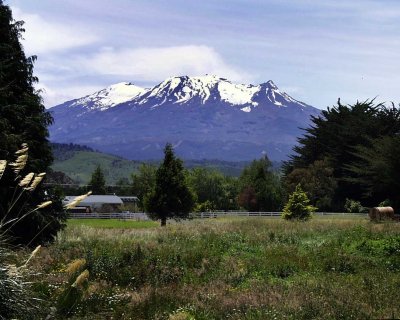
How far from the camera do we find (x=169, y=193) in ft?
144

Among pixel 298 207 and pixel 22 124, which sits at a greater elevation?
pixel 22 124

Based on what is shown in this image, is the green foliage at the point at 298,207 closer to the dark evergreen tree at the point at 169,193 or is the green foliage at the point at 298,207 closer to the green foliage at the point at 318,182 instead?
the dark evergreen tree at the point at 169,193

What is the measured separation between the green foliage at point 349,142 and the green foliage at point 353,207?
1520mm

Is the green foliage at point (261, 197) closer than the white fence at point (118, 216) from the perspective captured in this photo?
No

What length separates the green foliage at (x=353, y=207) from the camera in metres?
58.6

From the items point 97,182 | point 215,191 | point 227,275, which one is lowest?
point 227,275

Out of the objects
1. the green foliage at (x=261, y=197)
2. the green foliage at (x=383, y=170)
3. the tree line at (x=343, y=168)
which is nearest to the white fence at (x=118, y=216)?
the tree line at (x=343, y=168)

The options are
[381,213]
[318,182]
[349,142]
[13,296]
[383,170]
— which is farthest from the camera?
[349,142]

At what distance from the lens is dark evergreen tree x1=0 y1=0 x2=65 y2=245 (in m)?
18.2

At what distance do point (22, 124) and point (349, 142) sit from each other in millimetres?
54256

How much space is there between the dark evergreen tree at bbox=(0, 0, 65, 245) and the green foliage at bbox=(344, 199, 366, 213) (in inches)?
1782

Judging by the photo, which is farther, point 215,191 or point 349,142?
point 215,191

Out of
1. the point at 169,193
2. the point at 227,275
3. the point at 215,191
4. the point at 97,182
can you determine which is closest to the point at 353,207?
the point at 169,193

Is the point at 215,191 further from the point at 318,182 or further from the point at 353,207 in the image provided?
the point at 353,207
